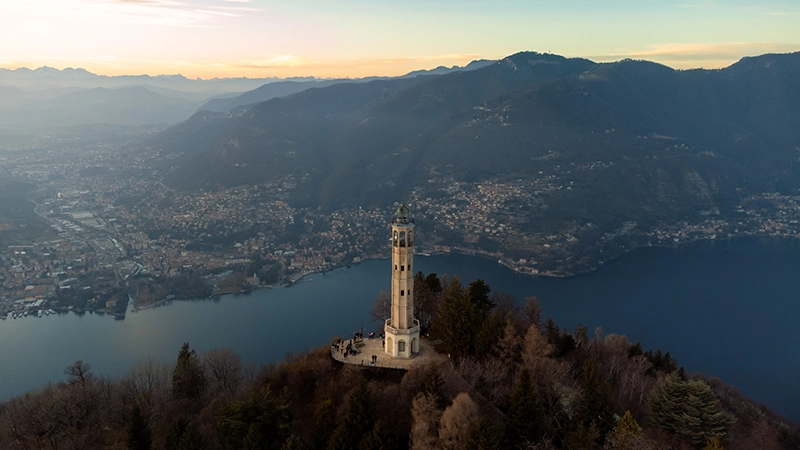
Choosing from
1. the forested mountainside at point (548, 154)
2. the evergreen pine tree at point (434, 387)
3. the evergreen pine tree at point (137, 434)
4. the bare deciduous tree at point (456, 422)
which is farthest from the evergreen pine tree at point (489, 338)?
the forested mountainside at point (548, 154)

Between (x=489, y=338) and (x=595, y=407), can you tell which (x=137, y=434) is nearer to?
(x=489, y=338)

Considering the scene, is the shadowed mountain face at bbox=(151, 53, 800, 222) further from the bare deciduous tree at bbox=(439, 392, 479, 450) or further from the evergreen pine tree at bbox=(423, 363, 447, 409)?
the bare deciduous tree at bbox=(439, 392, 479, 450)

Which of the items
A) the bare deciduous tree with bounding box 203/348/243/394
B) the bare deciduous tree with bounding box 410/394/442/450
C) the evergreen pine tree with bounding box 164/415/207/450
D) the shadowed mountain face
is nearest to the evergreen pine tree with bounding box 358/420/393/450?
the bare deciduous tree with bounding box 410/394/442/450

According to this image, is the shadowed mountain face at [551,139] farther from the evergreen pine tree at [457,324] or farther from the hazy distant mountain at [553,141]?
the evergreen pine tree at [457,324]

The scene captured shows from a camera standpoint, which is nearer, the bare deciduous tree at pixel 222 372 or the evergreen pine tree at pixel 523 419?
the evergreen pine tree at pixel 523 419

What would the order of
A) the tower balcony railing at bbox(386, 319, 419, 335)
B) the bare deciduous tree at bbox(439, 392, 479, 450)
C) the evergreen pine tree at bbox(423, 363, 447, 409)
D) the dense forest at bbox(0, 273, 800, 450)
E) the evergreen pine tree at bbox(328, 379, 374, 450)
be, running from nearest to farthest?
the bare deciduous tree at bbox(439, 392, 479, 450) → the dense forest at bbox(0, 273, 800, 450) → the evergreen pine tree at bbox(328, 379, 374, 450) → the evergreen pine tree at bbox(423, 363, 447, 409) → the tower balcony railing at bbox(386, 319, 419, 335)

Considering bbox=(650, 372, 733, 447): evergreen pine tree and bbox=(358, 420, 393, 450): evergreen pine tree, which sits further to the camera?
bbox=(650, 372, 733, 447): evergreen pine tree
